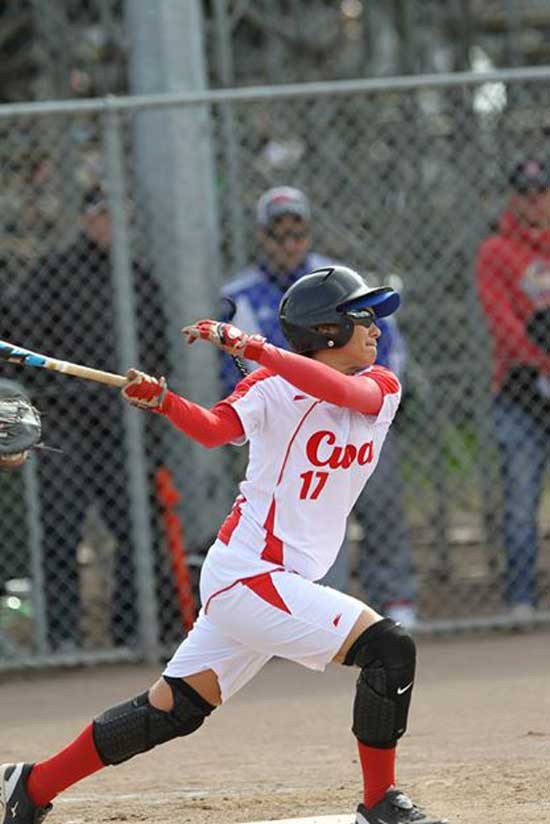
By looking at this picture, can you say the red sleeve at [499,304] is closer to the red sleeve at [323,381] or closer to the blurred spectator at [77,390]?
the blurred spectator at [77,390]

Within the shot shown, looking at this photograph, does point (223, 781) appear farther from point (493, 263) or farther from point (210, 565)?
point (493, 263)

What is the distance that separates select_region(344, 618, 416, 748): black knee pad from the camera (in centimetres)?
483

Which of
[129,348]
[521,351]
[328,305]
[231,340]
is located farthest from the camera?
[521,351]

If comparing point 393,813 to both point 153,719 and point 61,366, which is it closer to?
point 153,719

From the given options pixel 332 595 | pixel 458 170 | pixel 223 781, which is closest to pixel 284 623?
pixel 332 595

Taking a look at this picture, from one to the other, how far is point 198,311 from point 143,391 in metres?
4.04

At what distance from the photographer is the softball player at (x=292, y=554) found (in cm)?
484

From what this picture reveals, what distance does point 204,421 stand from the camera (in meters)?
4.86

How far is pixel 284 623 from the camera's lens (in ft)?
15.9

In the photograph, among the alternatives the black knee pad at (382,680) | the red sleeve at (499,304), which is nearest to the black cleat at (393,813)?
the black knee pad at (382,680)

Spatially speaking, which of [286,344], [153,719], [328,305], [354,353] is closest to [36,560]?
[286,344]

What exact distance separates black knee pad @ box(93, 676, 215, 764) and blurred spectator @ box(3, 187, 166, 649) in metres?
3.58


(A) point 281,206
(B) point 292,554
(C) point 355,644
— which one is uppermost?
(A) point 281,206

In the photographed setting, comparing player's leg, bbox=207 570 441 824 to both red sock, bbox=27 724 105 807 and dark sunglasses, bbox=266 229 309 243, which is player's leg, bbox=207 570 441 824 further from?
dark sunglasses, bbox=266 229 309 243
